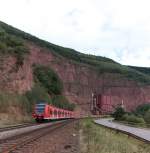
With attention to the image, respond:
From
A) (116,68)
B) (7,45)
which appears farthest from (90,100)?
(7,45)

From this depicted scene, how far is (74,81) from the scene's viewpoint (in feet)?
493

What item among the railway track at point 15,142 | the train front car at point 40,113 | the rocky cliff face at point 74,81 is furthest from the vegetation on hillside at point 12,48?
the railway track at point 15,142

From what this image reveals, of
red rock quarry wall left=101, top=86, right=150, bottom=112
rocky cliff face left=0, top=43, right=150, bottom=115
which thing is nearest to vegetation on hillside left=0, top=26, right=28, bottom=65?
rocky cliff face left=0, top=43, right=150, bottom=115

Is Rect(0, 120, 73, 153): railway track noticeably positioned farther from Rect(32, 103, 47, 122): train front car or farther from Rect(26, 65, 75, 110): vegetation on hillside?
Rect(26, 65, 75, 110): vegetation on hillside

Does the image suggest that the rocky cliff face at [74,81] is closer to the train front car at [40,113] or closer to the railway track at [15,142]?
the train front car at [40,113]

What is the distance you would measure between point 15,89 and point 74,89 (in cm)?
7082

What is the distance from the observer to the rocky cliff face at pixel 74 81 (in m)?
78.8

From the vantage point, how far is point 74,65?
504 feet

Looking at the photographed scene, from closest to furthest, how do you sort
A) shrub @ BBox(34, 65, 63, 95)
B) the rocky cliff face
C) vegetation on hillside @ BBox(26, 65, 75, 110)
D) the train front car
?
the train front car, the rocky cliff face, vegetation on hillside @ BBox(26, 65, 75, 110), shrub @ BBox(34, 65, 63, 95)

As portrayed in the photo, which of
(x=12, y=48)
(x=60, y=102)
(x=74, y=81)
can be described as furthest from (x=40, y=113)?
(x=74, y=81)

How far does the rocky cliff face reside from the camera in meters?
78.8

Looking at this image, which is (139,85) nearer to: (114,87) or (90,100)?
(114,87)

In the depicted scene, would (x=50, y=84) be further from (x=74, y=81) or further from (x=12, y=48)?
(x=12, y=48)

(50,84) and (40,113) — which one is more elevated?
(50,84)
